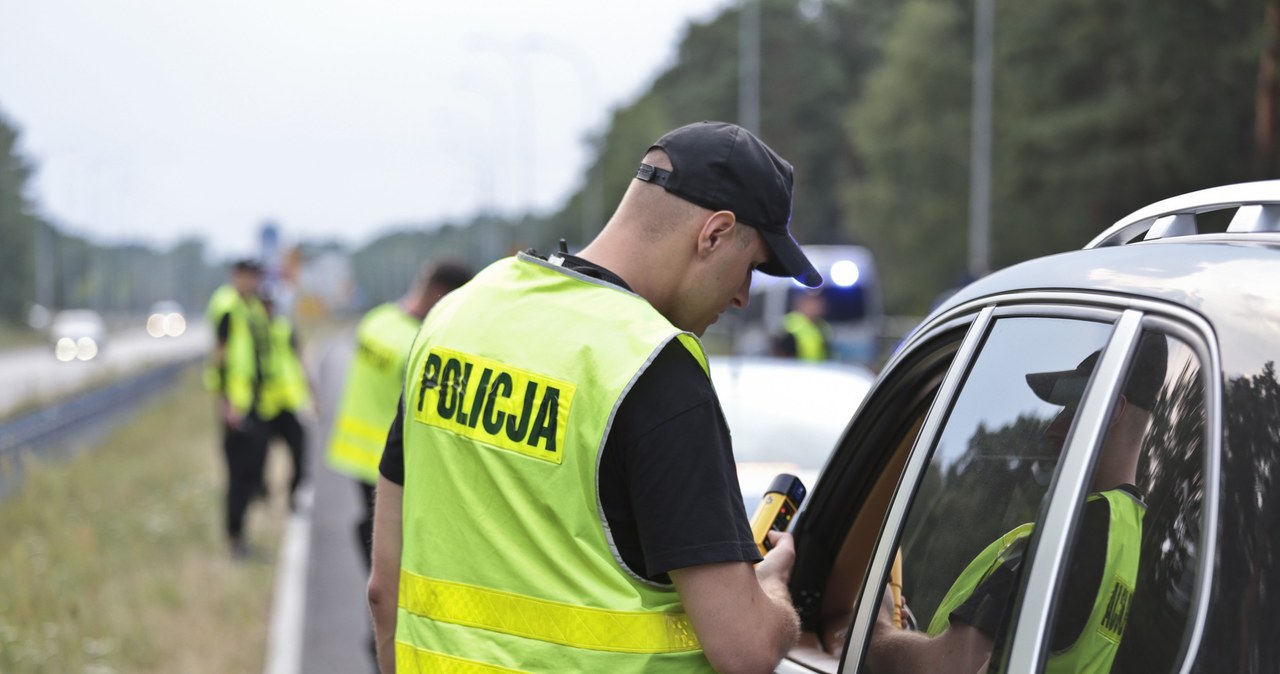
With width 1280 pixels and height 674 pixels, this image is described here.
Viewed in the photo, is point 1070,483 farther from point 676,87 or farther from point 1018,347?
point 676,87

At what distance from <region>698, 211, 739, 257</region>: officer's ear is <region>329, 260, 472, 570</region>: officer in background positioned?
386 centimetres

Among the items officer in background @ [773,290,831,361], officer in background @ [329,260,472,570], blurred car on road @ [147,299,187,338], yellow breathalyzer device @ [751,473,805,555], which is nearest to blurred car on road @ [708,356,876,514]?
officer in background @ [329,260,472,570]

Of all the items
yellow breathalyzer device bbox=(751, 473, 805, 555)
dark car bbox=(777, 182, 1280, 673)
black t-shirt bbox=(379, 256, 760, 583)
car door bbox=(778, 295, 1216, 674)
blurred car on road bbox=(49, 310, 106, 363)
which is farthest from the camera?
blurred car on road bbox=(49, 310, 106, 363)

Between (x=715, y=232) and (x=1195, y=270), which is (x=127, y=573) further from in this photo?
(x=1195, y=270)

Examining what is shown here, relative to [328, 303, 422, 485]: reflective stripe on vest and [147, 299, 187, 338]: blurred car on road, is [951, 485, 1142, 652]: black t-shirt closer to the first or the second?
[328, 303, 422, 485]: reflective stripe on vest

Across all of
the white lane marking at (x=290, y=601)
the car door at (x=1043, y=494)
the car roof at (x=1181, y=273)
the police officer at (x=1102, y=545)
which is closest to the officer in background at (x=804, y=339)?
the white lane marking at (x=290, y=601)

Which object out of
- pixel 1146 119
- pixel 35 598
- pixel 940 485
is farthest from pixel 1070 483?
pixel 1146 119

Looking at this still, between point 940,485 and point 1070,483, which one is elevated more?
point 1070,483

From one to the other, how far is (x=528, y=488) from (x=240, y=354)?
8.43 m

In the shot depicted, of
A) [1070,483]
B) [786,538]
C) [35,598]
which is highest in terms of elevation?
[1070,483]

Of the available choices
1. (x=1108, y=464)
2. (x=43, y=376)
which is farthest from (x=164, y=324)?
(x=1108, y=464)

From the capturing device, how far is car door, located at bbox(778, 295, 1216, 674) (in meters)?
1.90

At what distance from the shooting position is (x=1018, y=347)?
7.83 ft

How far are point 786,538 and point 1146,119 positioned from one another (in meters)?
37.1
